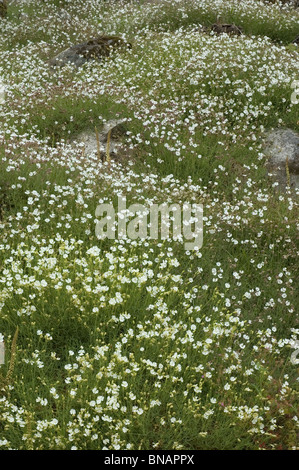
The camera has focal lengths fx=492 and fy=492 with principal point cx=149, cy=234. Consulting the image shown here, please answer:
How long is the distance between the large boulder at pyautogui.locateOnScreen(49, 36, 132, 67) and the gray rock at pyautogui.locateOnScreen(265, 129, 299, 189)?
5.73 m

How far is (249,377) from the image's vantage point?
4.61 m

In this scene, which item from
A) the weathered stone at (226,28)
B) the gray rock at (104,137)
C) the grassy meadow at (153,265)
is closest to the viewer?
the grassy meadow at (153,265)

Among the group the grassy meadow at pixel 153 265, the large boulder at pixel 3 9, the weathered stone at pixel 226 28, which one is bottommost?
the grassy meadow at pixel 153 265

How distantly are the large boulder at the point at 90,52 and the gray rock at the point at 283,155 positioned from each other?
5726mm

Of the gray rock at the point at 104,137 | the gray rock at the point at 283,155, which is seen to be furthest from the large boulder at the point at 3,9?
the gray rock at the point at 283,155

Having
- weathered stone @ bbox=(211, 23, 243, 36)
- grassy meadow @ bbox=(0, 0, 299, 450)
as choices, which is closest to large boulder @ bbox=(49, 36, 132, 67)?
grassy meadow @ bbox=(0, 0, 299, 450)

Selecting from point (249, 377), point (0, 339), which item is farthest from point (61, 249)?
point (249, 377)

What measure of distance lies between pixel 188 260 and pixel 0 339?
2.58 m

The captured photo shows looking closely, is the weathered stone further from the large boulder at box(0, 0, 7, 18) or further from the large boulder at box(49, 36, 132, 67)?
the large boulder at box(0, 0, 7, 18)

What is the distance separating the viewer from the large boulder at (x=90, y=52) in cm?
1327

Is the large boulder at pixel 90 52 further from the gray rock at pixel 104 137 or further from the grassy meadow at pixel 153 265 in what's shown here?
the gray rock at pixel 104 137

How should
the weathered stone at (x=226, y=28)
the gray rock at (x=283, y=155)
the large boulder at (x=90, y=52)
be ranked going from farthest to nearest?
the weathered stone at (x=226, y=28)
the large boulder at (x=90, y=52)
the gray rock at (x=283, y=155)

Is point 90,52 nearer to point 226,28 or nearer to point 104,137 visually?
point 226,28

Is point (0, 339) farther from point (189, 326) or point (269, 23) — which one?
point (269, 23)
